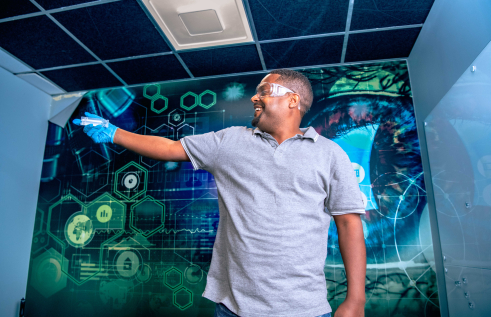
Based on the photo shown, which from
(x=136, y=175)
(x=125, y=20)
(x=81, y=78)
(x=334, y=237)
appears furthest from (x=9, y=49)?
(x=334, y=237)

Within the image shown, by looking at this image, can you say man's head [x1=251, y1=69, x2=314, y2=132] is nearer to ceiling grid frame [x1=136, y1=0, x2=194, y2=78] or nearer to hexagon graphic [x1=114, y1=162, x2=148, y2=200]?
ceiling grid frame [x1=136, y1=0, x2=194, y2=78]

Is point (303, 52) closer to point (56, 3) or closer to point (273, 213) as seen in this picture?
point (56, 3)

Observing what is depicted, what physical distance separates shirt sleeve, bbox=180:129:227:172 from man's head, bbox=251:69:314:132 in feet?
0.72

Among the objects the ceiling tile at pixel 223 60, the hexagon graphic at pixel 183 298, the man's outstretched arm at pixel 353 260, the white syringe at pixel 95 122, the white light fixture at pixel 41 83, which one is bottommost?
the hexagon graphic at pixel 183 298

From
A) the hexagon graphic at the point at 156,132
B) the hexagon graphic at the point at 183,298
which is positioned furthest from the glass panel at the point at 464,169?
the hexagon graphic at the point at 156,132

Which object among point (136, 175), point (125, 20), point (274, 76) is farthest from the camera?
point (136, 175)

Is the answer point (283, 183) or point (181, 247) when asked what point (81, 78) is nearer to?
point (181, 247)

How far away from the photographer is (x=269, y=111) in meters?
1.21

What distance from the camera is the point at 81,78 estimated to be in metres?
2.88

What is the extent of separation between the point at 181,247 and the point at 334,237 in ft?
4.12

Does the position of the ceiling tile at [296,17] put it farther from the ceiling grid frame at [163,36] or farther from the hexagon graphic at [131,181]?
the hexagon graphic at [131,181]

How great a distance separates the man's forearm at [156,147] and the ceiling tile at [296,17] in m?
1.32

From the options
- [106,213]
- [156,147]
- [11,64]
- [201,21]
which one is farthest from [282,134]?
[11,64]

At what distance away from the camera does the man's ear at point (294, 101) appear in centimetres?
125
